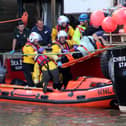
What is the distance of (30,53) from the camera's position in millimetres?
11484

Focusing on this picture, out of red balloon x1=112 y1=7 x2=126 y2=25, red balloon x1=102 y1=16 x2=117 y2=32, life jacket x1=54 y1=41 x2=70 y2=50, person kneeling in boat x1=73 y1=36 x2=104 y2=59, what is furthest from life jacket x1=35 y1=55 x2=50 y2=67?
red balloon x1=112 y1=7 x2=126 y2=25

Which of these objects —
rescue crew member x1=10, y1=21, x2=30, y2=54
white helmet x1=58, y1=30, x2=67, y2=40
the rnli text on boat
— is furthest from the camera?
rescue crew member x1=10, y1=21, x2=30, y2=54

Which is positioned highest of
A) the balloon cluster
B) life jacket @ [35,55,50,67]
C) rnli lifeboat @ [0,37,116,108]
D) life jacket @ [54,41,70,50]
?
the balloon cluster

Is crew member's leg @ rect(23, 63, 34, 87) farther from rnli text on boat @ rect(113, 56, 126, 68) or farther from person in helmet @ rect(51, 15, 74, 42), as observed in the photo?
rnli text on boat @ rect(113, 56, 126, 68)

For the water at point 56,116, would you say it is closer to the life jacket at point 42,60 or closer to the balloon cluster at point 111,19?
the life jacket at point 42,60

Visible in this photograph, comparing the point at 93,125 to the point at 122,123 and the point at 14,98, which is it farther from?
the point at 14,98

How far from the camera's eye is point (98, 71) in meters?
11.7

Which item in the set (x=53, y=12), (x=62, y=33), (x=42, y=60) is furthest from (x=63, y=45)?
(x=53, y=12)

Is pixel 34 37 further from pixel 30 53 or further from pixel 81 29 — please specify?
pixel 81 29

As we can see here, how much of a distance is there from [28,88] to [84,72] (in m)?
1.46

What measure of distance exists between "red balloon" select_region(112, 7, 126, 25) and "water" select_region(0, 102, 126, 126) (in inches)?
71.1

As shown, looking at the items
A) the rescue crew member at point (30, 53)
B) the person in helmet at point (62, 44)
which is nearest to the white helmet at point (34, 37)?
the rescue crew member at point (30, 53)

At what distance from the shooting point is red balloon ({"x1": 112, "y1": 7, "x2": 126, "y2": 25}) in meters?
9.34

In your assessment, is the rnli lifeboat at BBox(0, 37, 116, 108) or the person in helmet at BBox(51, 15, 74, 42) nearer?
the rnli lifeboat at BBox(0, 37, 116, 108)
